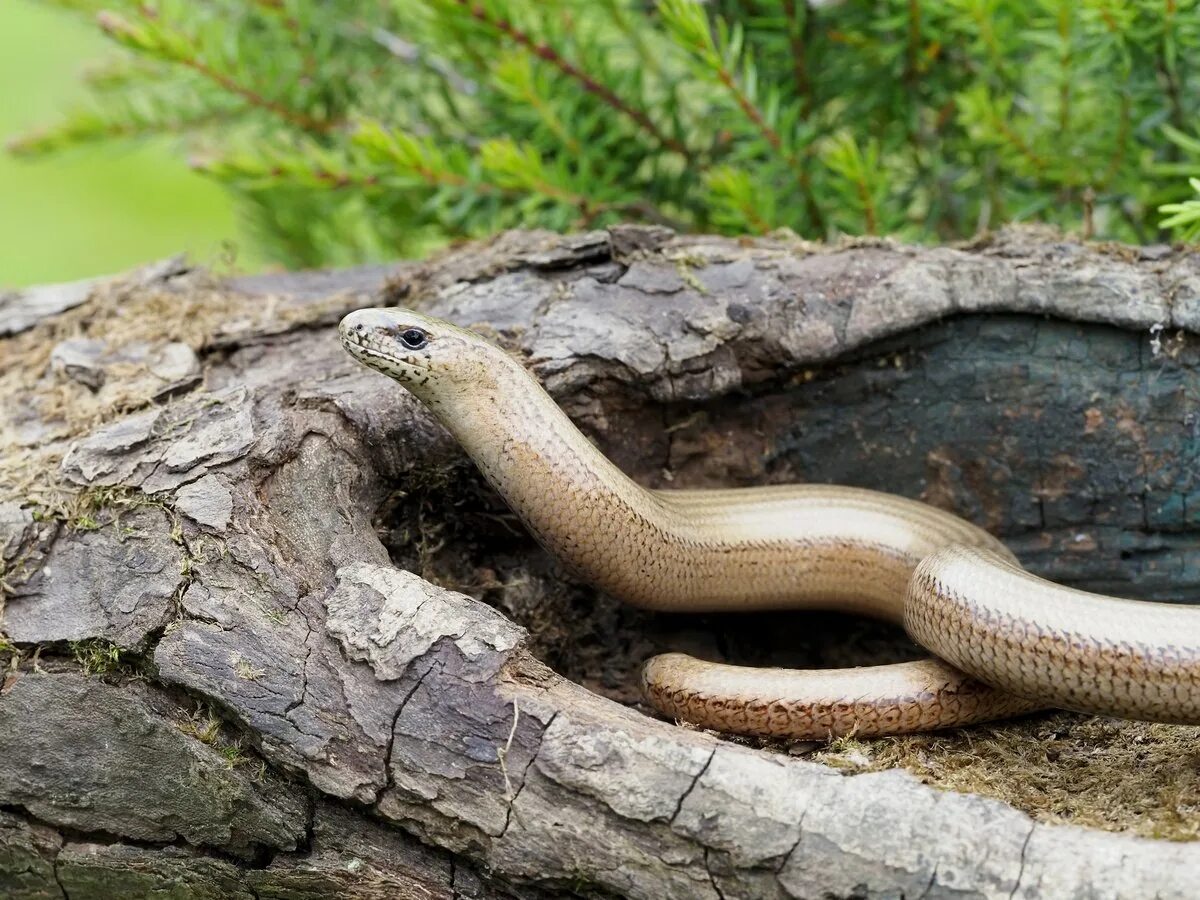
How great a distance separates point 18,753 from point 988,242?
190 cm

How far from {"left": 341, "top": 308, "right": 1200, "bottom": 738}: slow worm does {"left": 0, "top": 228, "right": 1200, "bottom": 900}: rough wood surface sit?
136 millimetres

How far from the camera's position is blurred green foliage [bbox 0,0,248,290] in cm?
603

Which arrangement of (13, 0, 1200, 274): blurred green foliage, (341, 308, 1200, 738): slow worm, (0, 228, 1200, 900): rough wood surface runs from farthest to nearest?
(13, 0, 1200, 274): blurred green foliage, (341, 308, 1200, 738): slow worm, (0, 228, 1200, 900): rough wood surface

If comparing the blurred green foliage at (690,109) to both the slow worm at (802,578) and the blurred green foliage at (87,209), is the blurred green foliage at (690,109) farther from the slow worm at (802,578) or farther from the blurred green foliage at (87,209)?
the blurred green foliage at (87,209)

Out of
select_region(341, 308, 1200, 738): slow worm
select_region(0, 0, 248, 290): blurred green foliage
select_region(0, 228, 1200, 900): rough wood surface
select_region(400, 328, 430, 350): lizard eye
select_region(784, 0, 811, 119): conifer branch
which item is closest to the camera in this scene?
select_region(0, 228, 1200, 900): rough wood surface

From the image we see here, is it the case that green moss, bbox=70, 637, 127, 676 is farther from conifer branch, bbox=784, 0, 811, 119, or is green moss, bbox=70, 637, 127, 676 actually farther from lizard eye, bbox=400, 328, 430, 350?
conifer branch, bbox=784, 0, 811, 119

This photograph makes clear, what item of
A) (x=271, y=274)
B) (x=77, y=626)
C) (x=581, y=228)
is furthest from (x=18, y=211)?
(x=77, y=626)

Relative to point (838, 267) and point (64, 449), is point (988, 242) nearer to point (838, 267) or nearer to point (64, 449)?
point (838, 267)

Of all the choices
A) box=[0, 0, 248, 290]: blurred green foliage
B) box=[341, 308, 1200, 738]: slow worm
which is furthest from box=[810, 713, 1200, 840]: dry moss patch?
box=[0, 0, 248, 290]: blurred green foliage

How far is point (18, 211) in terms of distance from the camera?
20.6 ft

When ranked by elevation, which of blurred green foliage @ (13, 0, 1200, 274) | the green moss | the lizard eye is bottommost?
the green moss

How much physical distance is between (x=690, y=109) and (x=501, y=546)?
3.85 ft

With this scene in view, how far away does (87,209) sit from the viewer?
628 cm

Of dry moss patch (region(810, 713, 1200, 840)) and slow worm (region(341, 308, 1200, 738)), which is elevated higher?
slow worm (region(341, 308, 1200, 738))
